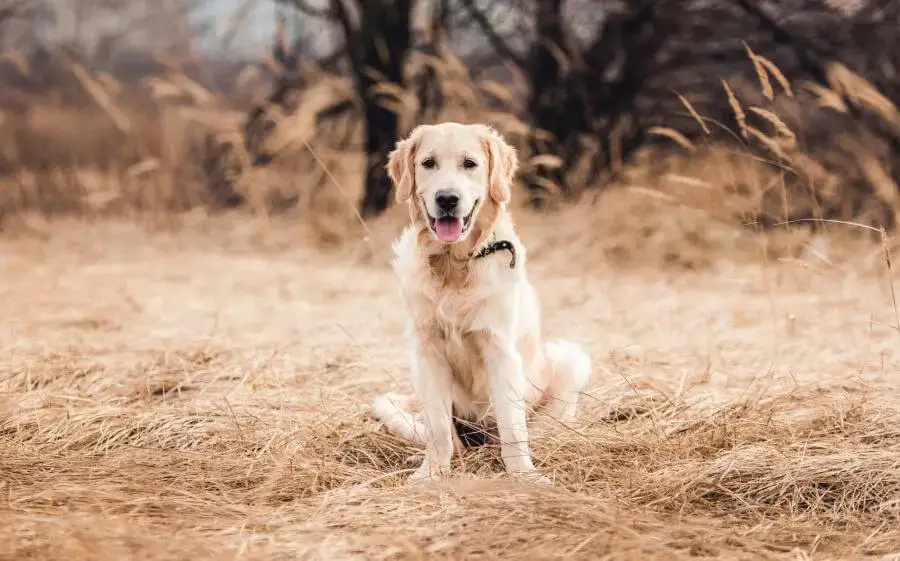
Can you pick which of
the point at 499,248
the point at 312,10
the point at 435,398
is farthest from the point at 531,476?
the point at 312,10

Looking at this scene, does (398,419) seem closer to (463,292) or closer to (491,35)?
(463,292)

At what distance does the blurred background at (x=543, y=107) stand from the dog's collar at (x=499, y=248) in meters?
3.18

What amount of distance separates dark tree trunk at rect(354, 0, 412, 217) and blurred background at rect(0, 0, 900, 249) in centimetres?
1

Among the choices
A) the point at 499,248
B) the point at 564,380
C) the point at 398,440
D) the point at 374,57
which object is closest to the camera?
the point at 499,248

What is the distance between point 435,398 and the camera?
2.93 meters

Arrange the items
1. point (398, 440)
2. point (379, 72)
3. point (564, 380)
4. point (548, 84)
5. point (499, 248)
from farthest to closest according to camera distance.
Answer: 1. point (548, 84)
2. point (379, 72)
3. point (564, 380)
4. point (398, 440)
5. point (499, 248)

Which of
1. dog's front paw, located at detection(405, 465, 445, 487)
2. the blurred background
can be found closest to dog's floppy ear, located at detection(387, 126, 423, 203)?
dog's front paw, located at detection(405, 465, 445, 487)

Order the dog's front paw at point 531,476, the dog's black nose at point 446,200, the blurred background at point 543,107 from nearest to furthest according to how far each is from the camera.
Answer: the dog's front paw at point 531,476
the dog's black nose at point 446,200
the blurred background at point 543,107

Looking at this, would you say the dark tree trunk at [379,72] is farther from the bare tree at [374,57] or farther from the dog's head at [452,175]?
the dog's head at [452,175]

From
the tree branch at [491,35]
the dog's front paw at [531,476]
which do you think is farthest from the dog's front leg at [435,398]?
the tree branch at [491,35]

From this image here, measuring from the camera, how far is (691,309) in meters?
5.17

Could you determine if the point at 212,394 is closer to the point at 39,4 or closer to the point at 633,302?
the point at 633,302

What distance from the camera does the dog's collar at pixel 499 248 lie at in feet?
9.62

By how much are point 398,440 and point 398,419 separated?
7cm
